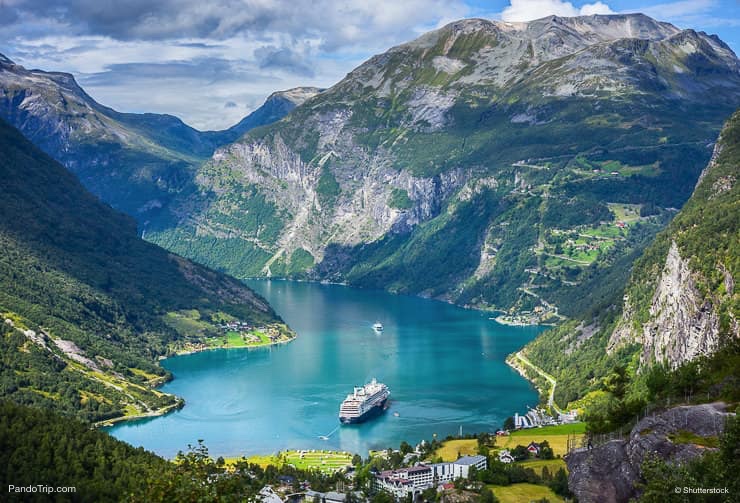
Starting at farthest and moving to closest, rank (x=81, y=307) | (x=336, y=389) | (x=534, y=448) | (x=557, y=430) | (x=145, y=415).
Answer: (x=81, y=307) < (x=336, y=389) < (x=145, y=415) < (x=557, y=430) < (x=534, y=448)

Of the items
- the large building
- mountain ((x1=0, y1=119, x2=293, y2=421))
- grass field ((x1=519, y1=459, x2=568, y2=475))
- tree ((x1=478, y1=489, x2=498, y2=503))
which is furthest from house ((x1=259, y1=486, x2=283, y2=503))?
mountain ((x1=0, y1=119, x2=293, y2=421))

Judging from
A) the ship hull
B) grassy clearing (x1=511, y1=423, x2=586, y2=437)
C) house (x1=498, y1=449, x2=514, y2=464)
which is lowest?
the ship hull

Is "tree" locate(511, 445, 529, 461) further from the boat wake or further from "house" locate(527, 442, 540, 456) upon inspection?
the boat wake

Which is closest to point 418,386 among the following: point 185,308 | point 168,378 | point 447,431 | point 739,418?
point 447,431

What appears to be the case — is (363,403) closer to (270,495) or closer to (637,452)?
(270,495)

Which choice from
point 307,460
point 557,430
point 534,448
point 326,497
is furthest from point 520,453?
point 307,460

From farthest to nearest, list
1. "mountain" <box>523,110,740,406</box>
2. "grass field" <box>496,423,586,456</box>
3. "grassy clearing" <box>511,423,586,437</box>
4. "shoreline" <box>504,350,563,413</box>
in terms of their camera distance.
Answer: "shoreline" <box>504,350,563,413</box> → "grassy clearing" <box>511,423,586,437</box> → "mountain" <box>523,110,740,406</box> → "grass field" <box>496,423,586,456</box>

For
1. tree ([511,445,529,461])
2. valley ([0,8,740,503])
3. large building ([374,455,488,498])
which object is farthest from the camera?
tree ([511,445,529,461])
